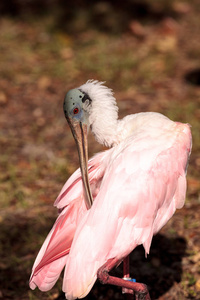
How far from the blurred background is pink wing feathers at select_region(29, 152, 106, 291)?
76cm

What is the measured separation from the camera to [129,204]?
390 centimetres

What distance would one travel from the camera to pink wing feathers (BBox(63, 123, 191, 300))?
3.80 m

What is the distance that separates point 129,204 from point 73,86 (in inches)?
193

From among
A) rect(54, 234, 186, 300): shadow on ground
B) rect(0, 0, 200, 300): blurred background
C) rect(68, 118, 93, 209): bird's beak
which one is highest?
rect(68, 118, 93, 209): bird's beak

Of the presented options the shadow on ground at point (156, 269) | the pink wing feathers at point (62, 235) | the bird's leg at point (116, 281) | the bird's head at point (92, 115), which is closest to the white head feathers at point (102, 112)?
the bird's head at point (92, 115)

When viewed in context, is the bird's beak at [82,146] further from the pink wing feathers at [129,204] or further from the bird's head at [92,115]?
the pink wing feathers at [129,204]

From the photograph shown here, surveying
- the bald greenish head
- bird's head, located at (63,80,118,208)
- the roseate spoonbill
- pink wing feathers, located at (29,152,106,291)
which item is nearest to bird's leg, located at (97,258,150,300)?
the roseate spoonbill

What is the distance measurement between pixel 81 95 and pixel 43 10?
7510 mm

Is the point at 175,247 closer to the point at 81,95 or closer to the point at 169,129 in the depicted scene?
the point at 169,129

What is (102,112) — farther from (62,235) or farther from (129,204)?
(62,235)

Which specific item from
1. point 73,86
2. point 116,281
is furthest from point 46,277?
point 73,86

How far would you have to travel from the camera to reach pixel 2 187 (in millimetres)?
6449

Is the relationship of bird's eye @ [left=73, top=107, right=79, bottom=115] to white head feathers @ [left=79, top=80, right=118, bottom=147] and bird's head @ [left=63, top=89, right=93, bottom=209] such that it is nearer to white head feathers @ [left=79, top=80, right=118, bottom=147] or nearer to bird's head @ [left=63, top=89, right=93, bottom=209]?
bird's head @ [left=63, top=89, right=93, bottom=209]

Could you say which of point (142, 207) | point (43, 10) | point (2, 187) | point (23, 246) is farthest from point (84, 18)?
point (142, 207)
